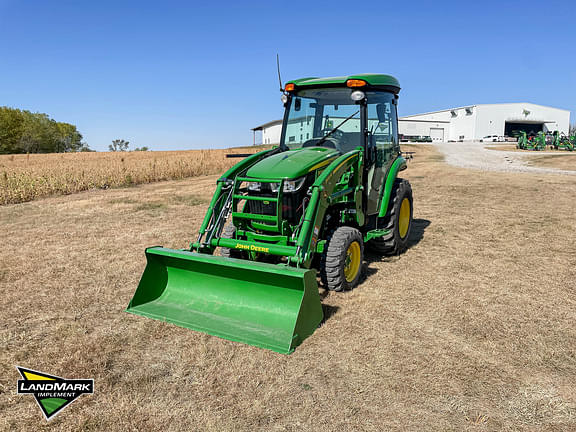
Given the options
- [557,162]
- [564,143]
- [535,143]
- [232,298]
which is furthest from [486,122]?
[232,298]

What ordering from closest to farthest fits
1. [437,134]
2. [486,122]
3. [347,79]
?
1. [347,79]
2. [486,122]
3. [437,134]

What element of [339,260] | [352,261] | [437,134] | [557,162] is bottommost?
[352,261]

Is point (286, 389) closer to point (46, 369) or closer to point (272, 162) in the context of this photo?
point (46, 369)

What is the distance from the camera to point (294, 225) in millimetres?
4859

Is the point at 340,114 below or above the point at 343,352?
above

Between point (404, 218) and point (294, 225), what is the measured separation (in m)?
2.72

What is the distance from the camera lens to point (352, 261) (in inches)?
199

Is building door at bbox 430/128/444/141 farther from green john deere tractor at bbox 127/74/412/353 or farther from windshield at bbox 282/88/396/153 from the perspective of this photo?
windshield at bbox 282/88/396/153

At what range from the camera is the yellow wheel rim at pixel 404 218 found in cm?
679

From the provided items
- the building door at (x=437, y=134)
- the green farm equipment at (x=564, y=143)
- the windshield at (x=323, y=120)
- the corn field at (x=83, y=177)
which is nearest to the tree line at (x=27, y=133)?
the corn field at (x=83, y=177)

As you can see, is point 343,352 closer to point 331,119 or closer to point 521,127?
point 331,119

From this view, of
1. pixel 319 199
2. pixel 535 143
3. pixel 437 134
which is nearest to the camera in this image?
pixel 319 199

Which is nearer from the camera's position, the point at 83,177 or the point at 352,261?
the point at 352,261

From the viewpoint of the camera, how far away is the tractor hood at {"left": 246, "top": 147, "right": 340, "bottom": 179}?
473 cm
